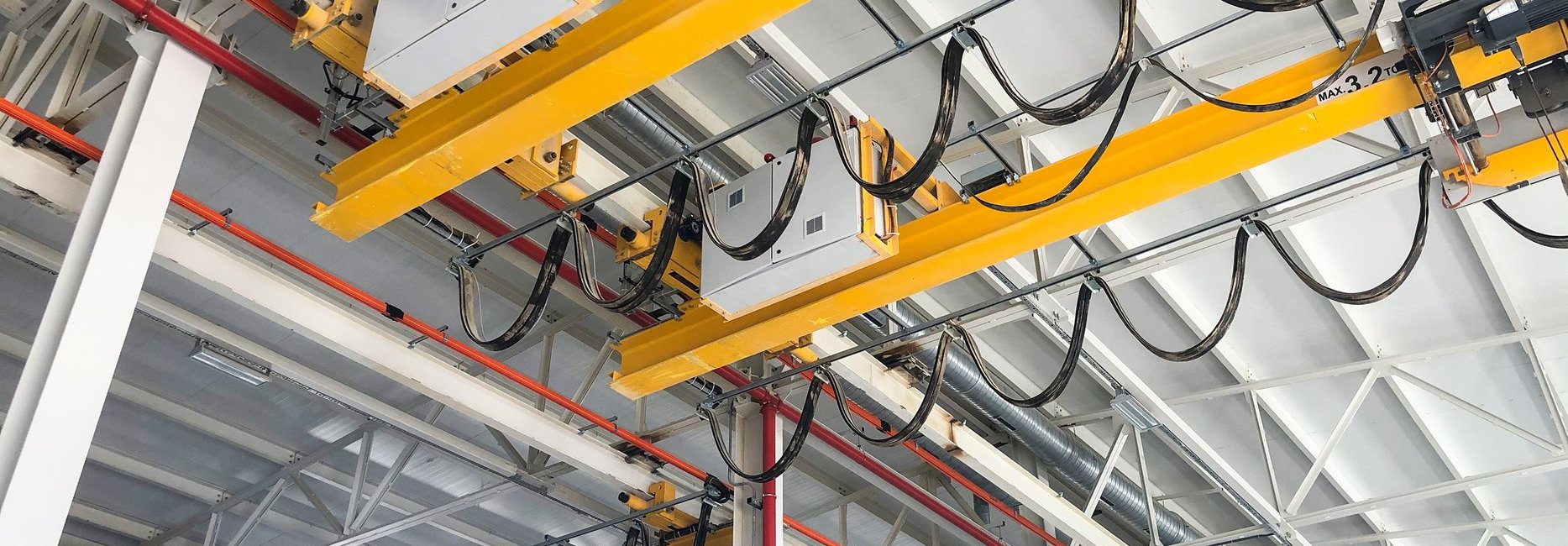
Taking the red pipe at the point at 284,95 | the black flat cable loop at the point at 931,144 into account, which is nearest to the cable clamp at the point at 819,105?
the black flat cable loop at the point at 931,144

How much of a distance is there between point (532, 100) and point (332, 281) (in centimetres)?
187

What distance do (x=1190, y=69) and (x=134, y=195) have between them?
5.70m

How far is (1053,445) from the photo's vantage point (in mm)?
10875

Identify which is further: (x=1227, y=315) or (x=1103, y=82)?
(x=1227, y=315)

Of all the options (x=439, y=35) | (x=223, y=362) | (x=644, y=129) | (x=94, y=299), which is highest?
(x=644, y=129)

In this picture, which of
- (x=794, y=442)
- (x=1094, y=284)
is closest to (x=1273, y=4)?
(x=1094, y=284)

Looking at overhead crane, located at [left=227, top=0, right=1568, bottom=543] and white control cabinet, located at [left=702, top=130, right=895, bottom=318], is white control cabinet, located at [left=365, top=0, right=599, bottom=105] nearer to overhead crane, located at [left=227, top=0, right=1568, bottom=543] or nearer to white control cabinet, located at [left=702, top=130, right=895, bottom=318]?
overhead crane, located at [left=227, top=0, right=1568, bottom=543]

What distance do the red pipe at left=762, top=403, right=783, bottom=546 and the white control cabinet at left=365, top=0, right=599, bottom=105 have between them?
4084 millimetres

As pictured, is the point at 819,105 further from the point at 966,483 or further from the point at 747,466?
the point at 966,483

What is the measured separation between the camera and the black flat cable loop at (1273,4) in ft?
14.1

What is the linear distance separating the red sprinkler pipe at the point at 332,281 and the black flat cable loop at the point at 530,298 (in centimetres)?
39

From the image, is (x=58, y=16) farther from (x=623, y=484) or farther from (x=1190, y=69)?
(x=1190, y=69)

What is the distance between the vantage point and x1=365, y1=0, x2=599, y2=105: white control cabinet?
15.4ft

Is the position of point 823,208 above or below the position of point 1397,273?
above
